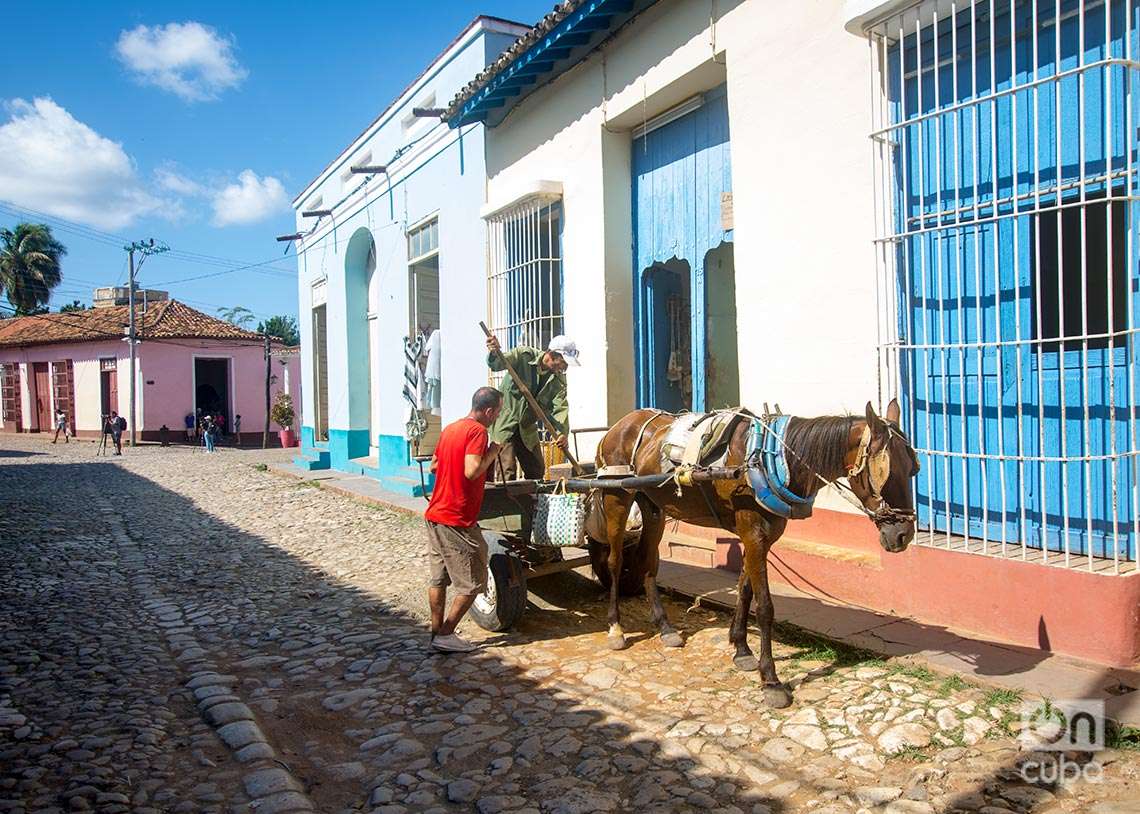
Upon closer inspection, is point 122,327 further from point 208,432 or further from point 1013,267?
point 1013,267

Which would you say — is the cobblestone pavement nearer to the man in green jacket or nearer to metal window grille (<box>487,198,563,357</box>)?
the man in green jacket

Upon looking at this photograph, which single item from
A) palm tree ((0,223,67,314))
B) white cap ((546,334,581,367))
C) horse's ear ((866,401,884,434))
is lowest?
horse's ear ((866,401,884,434))

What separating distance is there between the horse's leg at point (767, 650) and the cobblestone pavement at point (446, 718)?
0.25 feet

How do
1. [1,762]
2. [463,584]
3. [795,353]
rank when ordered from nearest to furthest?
[1,762] < [463,584] < [795,353]

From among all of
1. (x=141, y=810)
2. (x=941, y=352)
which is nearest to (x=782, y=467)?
(x=941, y=352)

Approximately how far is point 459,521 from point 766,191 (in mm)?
3533

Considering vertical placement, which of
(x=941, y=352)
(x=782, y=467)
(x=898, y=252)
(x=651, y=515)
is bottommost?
(x=651, y=515)

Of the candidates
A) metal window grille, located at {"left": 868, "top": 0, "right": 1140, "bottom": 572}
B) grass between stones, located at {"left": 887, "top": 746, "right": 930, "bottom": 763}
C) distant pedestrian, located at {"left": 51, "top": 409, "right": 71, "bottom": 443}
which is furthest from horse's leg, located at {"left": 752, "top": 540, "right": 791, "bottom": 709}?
distant pedestrian, located at {"left": 51, "top": 409, "right": 71, "bottom": 443}

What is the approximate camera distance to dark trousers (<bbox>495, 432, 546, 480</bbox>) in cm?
606

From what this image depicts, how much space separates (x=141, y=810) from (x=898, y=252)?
5.04m

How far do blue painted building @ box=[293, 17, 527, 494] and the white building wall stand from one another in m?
→ 2.58

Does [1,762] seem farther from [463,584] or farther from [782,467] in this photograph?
[782,467]

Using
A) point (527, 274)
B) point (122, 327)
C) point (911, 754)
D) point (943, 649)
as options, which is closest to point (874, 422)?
point (911, 754)

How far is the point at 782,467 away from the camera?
4004 mm
